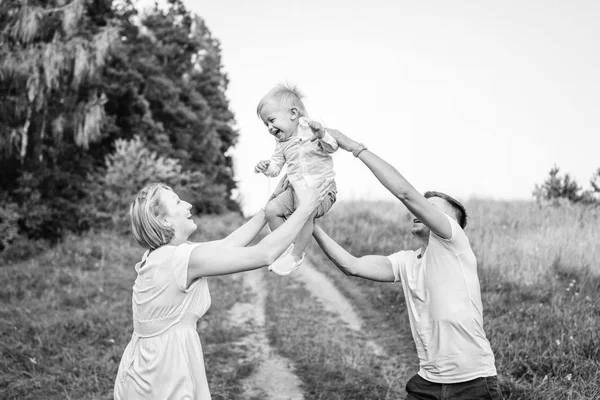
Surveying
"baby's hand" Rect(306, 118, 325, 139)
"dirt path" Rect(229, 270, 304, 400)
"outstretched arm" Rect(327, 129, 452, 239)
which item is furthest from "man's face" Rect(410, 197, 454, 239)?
"dirt path" Rect(229, 270, 304, 400)

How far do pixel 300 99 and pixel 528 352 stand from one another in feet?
13.0

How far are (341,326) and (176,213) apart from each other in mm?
5911

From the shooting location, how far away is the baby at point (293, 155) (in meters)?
3.41

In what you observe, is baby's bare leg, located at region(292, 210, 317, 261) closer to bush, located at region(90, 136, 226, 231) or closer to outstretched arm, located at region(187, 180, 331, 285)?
outstretched arm, located at region(187, 180, 331, 285)

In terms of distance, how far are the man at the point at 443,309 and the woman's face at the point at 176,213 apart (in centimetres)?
112

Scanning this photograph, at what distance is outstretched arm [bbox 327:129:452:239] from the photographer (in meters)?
2.85

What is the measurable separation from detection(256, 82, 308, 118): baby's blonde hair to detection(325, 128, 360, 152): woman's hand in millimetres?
397

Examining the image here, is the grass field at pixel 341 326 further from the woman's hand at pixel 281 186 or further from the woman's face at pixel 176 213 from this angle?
the woman's face at pixel 176 213

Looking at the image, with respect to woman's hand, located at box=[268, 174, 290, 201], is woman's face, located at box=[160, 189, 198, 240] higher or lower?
lower

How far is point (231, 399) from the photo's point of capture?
553cm

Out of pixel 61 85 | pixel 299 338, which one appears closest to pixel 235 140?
pixel 61 85

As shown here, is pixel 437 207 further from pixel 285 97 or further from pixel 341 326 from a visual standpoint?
pixel 341 326

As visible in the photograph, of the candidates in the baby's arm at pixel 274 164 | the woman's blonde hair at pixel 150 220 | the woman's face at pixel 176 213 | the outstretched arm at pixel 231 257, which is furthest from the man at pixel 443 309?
the woman's blonde hair at pixel 150 220

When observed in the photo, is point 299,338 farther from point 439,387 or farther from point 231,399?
point 439,387
